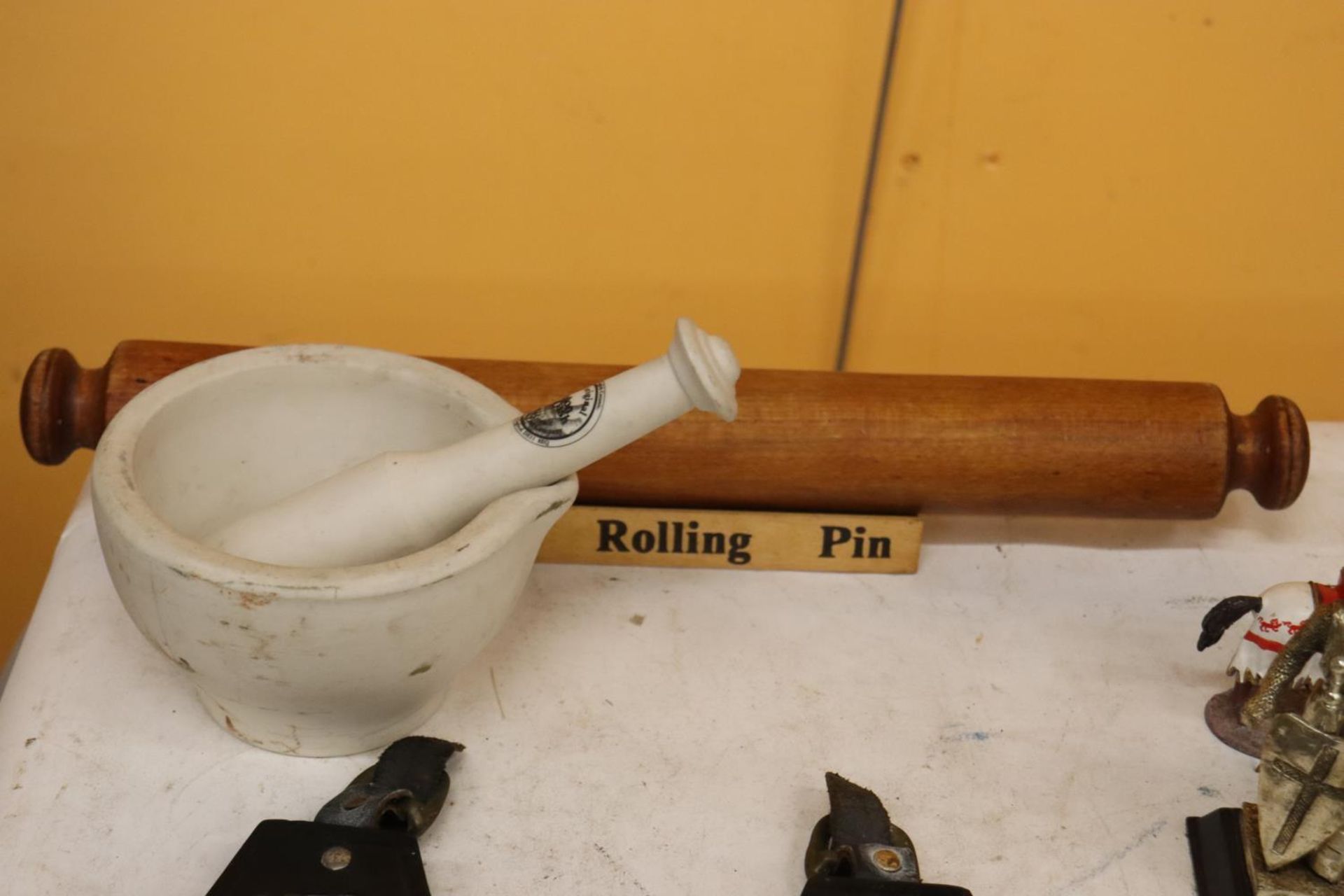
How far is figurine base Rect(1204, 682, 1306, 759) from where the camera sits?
34.9 inches

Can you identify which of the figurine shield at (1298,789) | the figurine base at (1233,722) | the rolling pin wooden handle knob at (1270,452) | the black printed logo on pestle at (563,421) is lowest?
the figurine base at (1233,722)

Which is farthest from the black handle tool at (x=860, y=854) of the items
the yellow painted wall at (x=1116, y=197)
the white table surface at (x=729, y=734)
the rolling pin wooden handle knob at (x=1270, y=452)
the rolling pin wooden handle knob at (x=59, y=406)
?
the yellow painted wall at (x=1116, y=197)

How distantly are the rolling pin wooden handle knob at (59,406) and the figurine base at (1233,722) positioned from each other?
722 mm

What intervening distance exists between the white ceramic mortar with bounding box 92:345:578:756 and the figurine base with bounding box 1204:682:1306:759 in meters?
0.41

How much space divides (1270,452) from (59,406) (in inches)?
31.3

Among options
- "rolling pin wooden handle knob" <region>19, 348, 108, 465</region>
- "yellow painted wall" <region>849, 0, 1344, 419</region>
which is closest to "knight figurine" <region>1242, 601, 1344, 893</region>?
"yellow painted wall" <region>849, 0, 1344, 419</region>

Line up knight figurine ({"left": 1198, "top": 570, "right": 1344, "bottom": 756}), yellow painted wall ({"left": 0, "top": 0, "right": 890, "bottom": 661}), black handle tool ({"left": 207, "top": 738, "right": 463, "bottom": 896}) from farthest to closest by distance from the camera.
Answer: yellow painted wall ({"left": 0, "top": 0, "right": 890, "bottom": 661}), knight figurine ({"left": 1198, "top": 570, "right": 1344, "bottom": 756}), black handle tool ({"left": 207, "top": 738, "right": 463, "bottom": 896})

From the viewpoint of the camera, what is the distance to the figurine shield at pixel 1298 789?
0.74m

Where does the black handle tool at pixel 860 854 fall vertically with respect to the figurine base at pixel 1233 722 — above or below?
below

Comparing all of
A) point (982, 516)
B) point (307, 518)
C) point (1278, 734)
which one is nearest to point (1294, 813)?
point (1278, 734)

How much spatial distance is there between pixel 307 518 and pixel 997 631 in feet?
1.47

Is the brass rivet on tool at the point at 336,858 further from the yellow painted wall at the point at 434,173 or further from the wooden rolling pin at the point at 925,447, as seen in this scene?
the yellow painted wall at the point at 434,173

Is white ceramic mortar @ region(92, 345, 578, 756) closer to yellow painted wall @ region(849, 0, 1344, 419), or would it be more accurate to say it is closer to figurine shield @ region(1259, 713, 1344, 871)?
figurine shield @ region(1259, 713, 1344, 871)

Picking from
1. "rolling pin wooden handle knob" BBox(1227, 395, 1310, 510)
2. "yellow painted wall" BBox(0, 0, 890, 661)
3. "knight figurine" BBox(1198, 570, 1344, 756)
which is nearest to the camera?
"knight figurine" BBox(1198, 570, 1344, 756)
